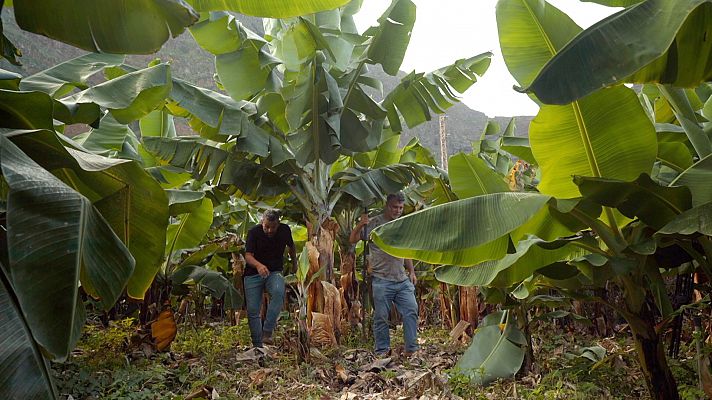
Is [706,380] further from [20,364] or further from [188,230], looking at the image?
[188,230]

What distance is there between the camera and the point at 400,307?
6020 millimetres

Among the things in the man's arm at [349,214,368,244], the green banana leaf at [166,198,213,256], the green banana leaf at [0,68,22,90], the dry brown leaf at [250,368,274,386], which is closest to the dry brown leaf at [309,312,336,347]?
the man's arm at [349,214,368,244]

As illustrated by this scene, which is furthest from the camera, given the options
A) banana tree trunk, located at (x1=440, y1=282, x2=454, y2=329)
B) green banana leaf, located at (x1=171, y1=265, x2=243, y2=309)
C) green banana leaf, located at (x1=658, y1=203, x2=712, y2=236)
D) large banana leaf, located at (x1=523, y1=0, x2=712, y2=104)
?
banana tree trunk, located at (x1=440, y1=282, x2=454, y2=329)

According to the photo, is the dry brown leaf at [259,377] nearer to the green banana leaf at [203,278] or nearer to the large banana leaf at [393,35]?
the green banana leaf at [203,278]

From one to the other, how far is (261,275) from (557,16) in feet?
14.3

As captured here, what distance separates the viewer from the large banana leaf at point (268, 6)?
2.82 metres

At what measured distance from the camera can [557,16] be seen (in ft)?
9.07

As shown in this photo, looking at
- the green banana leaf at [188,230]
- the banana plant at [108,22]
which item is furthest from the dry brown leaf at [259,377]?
the banana plant at [108,22]

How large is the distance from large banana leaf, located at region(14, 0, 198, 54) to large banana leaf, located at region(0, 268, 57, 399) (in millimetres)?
1351

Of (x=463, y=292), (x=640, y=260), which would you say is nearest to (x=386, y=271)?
(x=463, y=292)

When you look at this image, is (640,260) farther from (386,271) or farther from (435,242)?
(386,271)

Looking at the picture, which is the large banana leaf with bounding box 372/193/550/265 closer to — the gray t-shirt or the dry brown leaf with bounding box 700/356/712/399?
the dry brown leaf with bounding box 700/356/712/399

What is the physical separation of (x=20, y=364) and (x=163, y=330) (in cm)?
501

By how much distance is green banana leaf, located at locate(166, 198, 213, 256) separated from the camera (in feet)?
20.5
